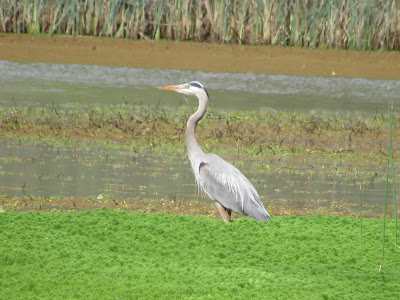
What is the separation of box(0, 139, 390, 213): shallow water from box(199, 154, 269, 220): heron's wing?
0.44 metres

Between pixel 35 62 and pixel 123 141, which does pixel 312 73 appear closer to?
pixel 35 62

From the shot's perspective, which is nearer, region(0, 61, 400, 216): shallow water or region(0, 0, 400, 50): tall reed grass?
region(0, 61, 400, 216): shallow water

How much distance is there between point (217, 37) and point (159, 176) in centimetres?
995

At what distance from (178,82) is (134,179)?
24.2 feet

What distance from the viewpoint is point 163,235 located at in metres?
5.74

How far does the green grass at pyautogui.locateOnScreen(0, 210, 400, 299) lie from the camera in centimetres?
451

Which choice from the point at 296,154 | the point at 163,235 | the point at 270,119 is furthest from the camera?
the point at 270,119

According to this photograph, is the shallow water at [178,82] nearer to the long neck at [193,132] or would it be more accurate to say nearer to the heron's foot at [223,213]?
the long neck at [193,132]

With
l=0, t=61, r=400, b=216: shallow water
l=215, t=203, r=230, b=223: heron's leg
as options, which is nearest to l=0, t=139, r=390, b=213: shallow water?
l=0, t=61, r=400, b=216: shallow water

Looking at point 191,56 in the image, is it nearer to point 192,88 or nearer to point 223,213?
point 192,88

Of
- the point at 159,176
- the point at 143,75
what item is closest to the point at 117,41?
the point at 143,75

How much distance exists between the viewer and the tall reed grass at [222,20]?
56.7 ft

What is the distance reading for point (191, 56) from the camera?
17047mm

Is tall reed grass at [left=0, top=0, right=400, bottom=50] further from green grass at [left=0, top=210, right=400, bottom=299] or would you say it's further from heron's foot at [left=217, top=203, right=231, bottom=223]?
green grass at [left=0, top=210, right=400, bottom=299]
